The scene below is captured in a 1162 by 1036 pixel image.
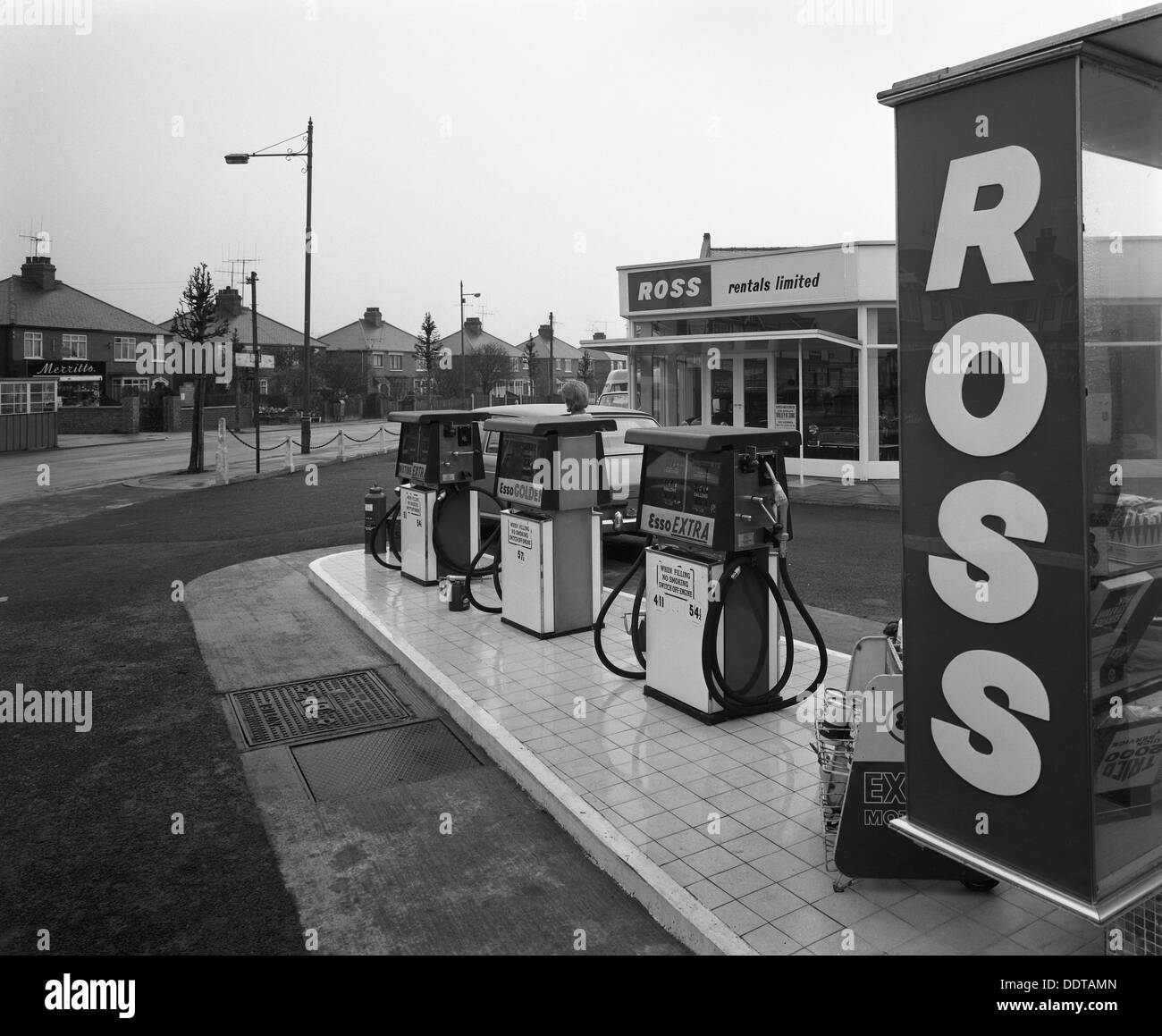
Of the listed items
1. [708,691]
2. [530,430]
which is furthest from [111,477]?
[708,691]

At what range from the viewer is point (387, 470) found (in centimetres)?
2497

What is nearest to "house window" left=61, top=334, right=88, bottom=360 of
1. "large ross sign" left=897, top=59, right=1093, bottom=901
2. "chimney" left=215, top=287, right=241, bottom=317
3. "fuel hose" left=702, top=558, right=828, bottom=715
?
"chimney" left=215, top=287, right=241, bottom=317

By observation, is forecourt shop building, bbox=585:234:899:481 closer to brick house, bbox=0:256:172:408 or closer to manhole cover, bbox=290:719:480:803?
manhole cover, bbox=290:719:480:803

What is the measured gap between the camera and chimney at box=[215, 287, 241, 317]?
6662 centimetres

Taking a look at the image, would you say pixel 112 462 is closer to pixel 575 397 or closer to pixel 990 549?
pixel 575 397

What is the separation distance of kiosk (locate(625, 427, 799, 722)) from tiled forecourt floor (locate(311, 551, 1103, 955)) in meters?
0.23

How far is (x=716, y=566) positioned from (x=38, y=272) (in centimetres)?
6126

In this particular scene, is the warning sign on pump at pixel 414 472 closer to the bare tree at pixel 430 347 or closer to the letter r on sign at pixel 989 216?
the letter r on sign at pixel 989 216

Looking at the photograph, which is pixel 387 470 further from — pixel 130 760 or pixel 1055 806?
pixel 1055 806

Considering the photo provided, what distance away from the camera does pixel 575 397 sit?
374 inches

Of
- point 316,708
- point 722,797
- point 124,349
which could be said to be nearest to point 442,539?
point 316,708

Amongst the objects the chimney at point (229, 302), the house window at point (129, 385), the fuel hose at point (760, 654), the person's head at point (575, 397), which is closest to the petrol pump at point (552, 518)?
the person's head at point (575, 397)

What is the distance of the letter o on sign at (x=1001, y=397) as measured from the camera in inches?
125

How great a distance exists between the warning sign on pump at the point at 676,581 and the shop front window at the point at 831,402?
15.2m
